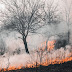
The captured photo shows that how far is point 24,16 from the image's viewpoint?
8.86 ft

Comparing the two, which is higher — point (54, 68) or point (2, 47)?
point (2, 47)

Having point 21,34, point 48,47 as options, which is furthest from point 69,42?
point 21,34

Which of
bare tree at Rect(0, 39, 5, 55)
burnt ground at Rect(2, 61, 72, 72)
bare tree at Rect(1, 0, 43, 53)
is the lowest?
burnt ground at Rect(2, 61, 72, 72)

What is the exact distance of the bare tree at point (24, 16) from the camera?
2.55 m

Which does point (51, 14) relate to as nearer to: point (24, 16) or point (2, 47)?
point (24, 16)

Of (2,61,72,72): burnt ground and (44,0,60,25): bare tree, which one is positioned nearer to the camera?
(2,61,72,72): burnt ground

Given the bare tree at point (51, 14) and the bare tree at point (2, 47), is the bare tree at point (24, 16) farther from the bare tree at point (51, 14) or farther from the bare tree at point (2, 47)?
the bare tree at point (2, 47)

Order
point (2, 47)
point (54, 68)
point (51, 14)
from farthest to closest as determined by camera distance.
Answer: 1. point (51, 14)
2. point (54, 68)
3. point (2, 47)

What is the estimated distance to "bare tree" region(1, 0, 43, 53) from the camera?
255cm

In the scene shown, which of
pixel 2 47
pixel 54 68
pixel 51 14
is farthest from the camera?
pixel 51 14

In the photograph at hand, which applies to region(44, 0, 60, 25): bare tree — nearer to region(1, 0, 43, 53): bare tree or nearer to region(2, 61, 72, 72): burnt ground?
region(1, 0, 43, 53): bare tree

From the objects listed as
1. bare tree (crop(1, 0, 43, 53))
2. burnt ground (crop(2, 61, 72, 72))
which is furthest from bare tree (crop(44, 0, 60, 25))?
burnt ground (crop(2, 61, 72, 72))

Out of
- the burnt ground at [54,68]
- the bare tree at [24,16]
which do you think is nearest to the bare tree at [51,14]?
the bare tree at [24,16]

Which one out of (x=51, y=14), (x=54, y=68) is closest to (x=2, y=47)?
(x=54, y=68)
